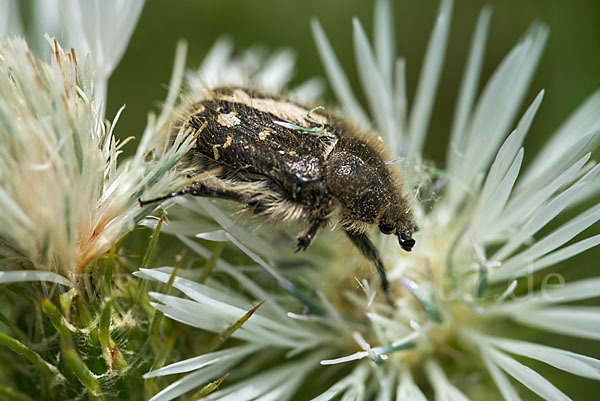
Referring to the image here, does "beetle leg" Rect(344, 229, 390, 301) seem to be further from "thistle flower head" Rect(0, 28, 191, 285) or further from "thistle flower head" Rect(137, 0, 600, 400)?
"thistle flower head" Rect(0, 28, 191, 285)

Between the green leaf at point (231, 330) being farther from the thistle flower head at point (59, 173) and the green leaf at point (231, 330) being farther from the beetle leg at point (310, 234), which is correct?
the thistle flower head at point (59, 173)

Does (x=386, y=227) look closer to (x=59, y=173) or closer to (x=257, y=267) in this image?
(x=257, y=267)

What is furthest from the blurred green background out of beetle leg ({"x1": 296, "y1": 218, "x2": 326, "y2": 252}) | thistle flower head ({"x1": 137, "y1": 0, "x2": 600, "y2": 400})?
beetle leg ({"x1": 296, "y1": 218, "x2": 326, "y2": 252})

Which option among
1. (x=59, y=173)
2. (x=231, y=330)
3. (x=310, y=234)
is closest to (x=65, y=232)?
(x=59, y=173)

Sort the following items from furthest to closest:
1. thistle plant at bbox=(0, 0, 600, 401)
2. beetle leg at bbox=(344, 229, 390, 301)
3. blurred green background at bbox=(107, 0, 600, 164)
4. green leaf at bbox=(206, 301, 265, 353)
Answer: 1. blurred green background at bbox=(107, 0, 600, 164)
2. beetle leg at bbox=(344, 229, 390, 301)
3. green leaf at bbox=(206, 301, 265, 353)
4. thistle plant at bbox=(0, 0, 600, 401)

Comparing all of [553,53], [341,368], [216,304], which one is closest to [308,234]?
[216,304]

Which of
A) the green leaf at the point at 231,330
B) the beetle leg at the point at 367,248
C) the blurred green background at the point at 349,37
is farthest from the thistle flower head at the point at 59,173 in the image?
the blurred green background at the point at 349,37
